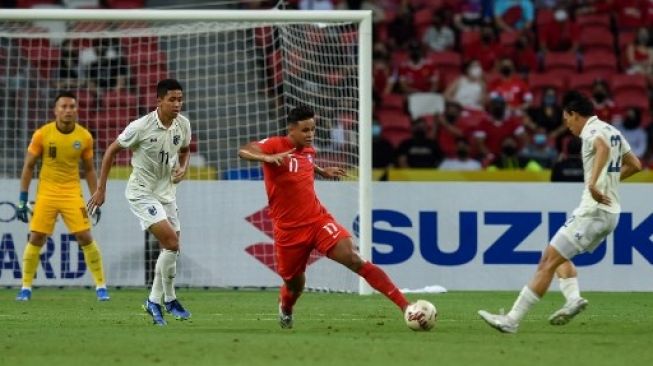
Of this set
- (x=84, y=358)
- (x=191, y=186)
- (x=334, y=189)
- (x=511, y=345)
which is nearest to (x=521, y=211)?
(x=334, y=189)

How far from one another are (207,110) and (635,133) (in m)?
7.75

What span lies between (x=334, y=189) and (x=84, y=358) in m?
9.20

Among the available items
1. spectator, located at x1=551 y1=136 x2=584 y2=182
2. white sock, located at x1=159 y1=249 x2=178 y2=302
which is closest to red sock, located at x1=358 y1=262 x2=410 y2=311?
white sock, located at x1=159 y1=249 x2=178 y2=302

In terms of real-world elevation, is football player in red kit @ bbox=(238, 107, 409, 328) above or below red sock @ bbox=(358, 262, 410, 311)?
above

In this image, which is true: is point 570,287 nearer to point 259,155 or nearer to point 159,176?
point 259,155

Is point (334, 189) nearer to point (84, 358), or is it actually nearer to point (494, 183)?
point (494, 183)

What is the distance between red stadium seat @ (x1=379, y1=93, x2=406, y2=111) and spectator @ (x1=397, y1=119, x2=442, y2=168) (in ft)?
6.57

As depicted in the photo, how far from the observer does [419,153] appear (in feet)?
73.2

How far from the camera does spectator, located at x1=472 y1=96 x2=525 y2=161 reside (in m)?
23.5

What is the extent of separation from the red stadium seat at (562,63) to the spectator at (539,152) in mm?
2475

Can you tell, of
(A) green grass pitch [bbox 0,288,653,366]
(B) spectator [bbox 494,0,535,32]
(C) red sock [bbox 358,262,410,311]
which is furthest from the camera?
(B) spectator [bbox 494,0,535,32]

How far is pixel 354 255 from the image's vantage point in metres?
12.1

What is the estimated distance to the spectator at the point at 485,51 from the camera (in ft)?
84.8

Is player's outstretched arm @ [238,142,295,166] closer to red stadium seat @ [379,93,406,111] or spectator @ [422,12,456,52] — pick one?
red stadium seat @ [379,93,406,111]
